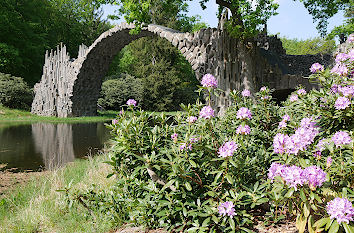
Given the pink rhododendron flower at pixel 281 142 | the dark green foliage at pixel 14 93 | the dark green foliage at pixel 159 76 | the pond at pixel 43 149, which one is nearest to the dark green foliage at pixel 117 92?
the dark green foliage at pixel 159 76

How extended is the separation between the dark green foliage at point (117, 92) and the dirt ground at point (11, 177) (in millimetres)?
18528

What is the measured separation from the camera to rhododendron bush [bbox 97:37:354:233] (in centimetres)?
190

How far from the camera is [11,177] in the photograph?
5062mm

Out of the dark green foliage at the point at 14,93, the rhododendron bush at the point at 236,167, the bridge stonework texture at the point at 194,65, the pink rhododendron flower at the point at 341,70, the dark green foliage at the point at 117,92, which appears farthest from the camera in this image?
the dark green foliage at the point at 117,92

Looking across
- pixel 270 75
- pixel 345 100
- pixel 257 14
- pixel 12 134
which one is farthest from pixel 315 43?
pixel 345 100

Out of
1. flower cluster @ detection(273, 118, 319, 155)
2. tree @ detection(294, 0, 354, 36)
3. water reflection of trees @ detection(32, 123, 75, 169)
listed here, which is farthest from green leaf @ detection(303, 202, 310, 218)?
tree @ detection(294, 0, 354, 36)

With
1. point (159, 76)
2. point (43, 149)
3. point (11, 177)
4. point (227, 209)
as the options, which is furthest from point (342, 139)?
point (159, 76)

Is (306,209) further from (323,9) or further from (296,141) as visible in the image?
(323,9)

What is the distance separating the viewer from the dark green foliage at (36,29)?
2204 cm

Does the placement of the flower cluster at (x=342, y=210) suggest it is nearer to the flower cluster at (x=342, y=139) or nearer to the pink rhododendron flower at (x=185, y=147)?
the flower cluster at (x=342, y=139)

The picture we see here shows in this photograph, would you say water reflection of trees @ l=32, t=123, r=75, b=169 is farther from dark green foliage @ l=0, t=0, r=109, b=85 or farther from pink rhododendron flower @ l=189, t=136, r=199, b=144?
dark green foliage @ l=0, t=0, r=109, b=85

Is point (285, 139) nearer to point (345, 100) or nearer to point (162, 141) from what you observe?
point (345, 100)

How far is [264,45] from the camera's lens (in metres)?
14.7

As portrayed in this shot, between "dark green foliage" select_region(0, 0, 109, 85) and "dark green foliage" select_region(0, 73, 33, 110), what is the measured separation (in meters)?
3.24
